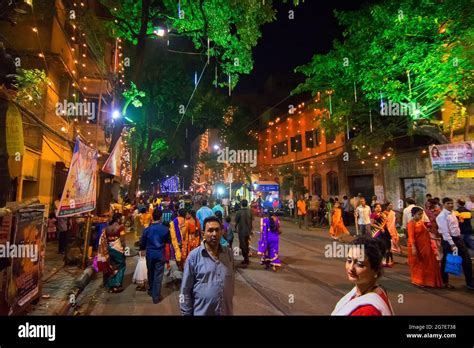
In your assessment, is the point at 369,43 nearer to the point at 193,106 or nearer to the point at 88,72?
the point at 193,106

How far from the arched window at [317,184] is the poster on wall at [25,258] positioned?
24.3 meters

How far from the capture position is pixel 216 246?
342 centimetres

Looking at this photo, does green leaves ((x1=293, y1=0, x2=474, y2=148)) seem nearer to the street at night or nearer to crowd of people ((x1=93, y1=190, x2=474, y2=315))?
the street at night

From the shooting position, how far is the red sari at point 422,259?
278 inches

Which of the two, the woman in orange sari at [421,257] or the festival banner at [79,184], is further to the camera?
the woman in orange sari at [421,257]

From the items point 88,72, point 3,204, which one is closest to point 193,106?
point 88,72

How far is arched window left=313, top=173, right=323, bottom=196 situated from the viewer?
27.2m

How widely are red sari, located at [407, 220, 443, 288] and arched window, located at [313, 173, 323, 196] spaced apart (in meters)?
19.8

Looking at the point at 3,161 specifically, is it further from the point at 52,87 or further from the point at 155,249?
the point at 52,87

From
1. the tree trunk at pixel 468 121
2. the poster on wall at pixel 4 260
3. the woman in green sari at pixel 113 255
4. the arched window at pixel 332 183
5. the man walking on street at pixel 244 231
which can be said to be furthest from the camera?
the arched window at pixel 332 183

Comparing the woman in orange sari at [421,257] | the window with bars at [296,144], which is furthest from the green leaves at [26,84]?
the window with bars at [296,144]

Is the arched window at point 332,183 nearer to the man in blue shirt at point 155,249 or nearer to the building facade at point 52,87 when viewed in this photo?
the building facade at point 52,87

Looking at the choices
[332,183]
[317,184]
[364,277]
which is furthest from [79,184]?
[317,184]
